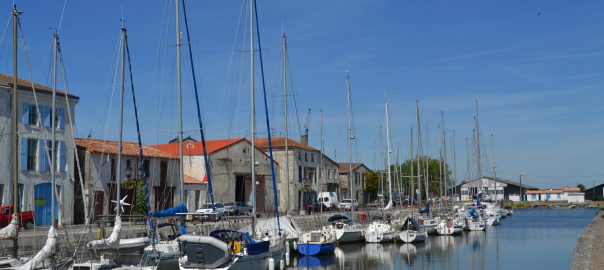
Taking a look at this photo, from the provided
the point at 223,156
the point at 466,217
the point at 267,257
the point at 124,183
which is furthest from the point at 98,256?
the point at 466,217

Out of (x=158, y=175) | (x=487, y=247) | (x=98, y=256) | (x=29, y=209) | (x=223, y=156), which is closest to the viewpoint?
(x=98, y=256)

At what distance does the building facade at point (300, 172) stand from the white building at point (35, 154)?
2983 centimetres

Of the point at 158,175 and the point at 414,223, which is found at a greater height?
the point at 158,175

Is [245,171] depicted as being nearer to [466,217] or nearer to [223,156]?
[223,156]

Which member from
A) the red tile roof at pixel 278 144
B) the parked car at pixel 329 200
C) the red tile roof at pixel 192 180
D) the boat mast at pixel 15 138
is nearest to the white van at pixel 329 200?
the parked car at pixel 329 200

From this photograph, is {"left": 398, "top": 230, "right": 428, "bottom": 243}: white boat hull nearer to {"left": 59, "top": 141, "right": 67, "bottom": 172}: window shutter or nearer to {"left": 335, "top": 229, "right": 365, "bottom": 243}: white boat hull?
{"left": 335, "top": 229, "right": 365, "bottom": 243}: white boat hull

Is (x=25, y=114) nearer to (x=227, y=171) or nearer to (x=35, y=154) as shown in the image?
(x=35, y=154)

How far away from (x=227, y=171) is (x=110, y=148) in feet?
51.5

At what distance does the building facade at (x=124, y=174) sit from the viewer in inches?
1946

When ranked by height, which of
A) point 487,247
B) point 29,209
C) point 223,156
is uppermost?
point 223,156

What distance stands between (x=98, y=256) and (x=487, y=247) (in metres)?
32.6

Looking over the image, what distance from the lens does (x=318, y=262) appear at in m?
40.1

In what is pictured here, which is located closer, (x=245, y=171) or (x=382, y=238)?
(x=382, y=238)

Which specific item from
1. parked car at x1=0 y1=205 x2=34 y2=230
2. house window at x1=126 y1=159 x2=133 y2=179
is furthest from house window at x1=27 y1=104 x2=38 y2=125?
house window at x1=126 y1=159 x2=133 y2=179
